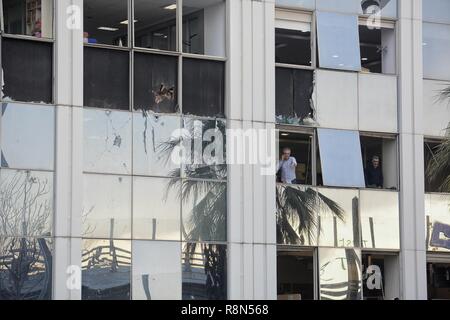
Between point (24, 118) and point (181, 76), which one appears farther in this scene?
point (181, 76)

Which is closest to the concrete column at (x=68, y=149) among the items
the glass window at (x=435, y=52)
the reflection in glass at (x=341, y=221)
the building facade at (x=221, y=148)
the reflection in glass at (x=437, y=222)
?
the building facade at (x=221, y=148)

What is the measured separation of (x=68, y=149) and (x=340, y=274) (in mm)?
7779

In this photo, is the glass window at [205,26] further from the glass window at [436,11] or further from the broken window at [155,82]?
the glass window at [436,11]

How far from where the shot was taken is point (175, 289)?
Result: 2825 cm

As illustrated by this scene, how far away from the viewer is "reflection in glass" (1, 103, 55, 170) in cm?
2688

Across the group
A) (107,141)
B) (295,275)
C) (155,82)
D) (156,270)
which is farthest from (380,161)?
(107,141)

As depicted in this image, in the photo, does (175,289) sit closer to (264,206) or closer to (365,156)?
(264,206)

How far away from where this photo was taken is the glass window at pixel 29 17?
2766cm

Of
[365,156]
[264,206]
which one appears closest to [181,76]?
[264,206]

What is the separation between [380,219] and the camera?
103 ft

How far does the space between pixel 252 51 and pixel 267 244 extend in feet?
15.5

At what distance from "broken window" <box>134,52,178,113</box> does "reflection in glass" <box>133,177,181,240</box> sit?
69.1 inches

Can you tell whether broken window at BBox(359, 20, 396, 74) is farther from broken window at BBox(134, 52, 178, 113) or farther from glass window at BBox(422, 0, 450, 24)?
broken window at BBox(134, 52, 178, 113)

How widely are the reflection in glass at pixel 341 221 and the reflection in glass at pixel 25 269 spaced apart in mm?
7212
